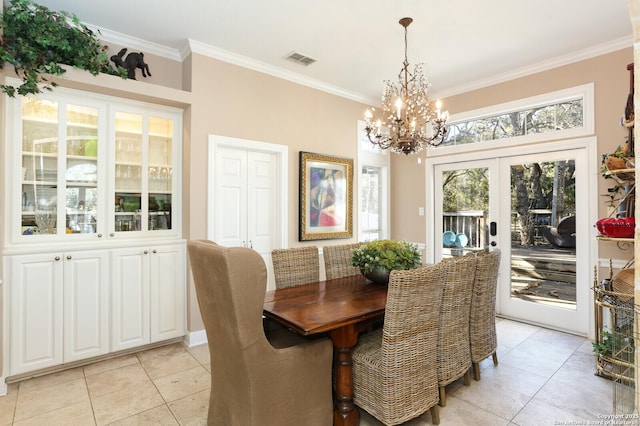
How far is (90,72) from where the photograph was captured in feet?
9.16

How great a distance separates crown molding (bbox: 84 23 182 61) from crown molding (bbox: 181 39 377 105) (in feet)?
0.41

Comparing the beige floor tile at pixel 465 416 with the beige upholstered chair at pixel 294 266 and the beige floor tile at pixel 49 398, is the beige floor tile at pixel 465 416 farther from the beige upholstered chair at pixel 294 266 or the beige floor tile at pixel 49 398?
the beige floor tile at pixel 49 398

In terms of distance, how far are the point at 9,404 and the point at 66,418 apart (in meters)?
0.53

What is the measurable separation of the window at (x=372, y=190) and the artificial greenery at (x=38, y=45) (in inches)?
127

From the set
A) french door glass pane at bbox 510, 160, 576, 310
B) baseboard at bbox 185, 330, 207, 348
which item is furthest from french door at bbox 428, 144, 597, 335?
baseboard at bbox 185, 330, 207, 348

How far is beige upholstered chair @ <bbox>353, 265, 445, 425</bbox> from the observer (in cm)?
181

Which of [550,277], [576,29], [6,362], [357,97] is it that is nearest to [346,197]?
[357,97]

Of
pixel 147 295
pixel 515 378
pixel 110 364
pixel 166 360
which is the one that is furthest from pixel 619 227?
pixel 110 364

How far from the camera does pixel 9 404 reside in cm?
232

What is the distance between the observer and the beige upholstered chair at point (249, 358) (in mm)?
1639

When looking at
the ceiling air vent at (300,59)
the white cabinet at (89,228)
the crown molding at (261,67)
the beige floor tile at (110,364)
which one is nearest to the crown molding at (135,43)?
the crown molding at (261,67)

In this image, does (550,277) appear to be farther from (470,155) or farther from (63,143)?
(63,143)

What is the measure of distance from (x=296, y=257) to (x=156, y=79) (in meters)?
2.33

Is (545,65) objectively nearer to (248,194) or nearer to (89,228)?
(248,194)
